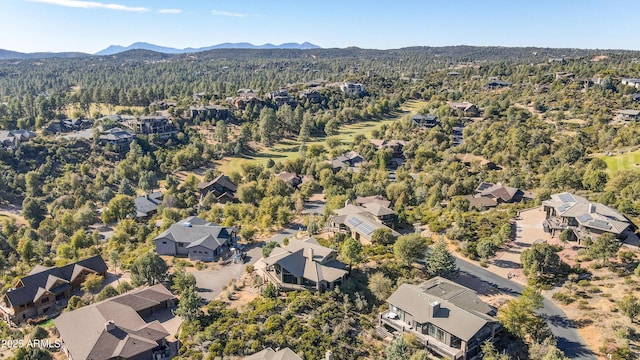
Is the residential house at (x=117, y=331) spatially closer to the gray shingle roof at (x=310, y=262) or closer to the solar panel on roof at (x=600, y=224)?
the gray shingle roof at (x=310, y=262)

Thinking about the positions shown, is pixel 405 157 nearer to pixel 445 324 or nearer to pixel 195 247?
pixel 195 247

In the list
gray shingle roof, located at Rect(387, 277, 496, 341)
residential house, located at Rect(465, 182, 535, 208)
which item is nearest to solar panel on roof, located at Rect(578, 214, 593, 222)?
residential house, located at Rect(465, 182, 535, 208)

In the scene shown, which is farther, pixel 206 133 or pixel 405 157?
pixel 206 133

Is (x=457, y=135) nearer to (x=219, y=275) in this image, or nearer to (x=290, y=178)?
(x=290, y=178)

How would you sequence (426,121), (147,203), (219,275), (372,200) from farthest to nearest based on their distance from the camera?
(426,121) < (147,203) < (372,200) < (219,275)

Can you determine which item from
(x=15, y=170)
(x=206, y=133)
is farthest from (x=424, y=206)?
(x=15, y=170)

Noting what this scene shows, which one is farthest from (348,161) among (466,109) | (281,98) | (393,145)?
(281,98)
